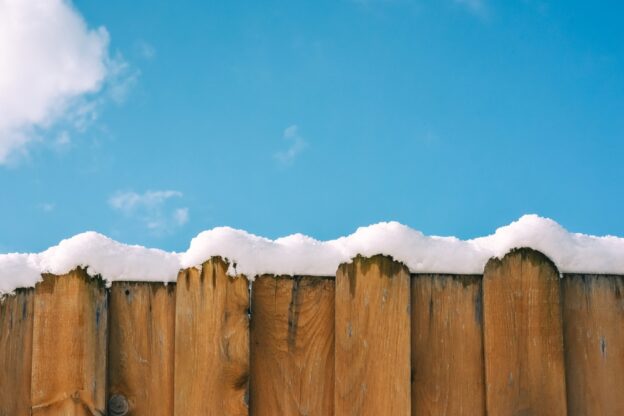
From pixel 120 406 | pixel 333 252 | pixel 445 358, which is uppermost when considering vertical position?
pixel 333 252

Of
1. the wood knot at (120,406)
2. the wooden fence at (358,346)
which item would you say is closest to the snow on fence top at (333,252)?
the wooden fence at (358,346)

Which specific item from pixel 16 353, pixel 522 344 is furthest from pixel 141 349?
pixel 522 344

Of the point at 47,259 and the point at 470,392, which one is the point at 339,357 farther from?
the point at 47,259

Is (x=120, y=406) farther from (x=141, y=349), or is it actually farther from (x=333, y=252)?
(x=333, y=252)

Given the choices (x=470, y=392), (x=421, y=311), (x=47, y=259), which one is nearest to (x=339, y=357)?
(x=421, y=311)

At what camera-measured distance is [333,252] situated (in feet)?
7.30

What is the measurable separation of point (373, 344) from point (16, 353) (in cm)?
124

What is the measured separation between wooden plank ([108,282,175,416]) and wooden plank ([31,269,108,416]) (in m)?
0.04

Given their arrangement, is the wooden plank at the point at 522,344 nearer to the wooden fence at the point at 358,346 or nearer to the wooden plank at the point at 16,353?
the wooden fence at the point at 358,346

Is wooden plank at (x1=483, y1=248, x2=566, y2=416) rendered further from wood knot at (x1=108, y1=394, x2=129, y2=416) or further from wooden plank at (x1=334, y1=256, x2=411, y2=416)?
wood knot at (x1=108, y1=394, x2=129, y2=416)

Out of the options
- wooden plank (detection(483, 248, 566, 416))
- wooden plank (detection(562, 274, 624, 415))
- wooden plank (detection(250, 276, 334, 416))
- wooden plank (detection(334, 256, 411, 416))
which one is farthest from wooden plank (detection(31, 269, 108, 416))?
wooden plank (detection(562, 274, 624, 415))

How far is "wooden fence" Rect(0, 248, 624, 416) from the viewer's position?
2.17 m

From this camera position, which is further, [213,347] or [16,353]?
[16,353]

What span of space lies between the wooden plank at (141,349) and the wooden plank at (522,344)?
3.36 feet
